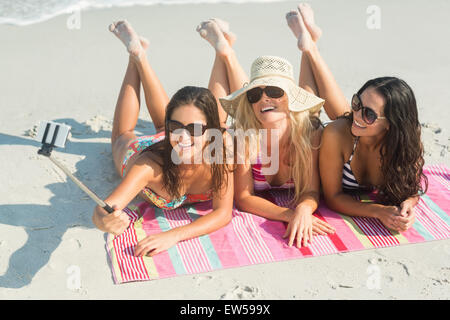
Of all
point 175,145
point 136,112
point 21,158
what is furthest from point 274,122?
point 21,158

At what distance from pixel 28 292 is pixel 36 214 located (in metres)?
0.81

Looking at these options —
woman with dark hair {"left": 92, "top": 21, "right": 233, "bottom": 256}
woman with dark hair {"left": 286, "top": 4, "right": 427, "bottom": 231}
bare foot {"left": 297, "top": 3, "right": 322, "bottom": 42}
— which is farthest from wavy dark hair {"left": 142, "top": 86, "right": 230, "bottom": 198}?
bare foot {"left": 297, "top": 3, "right": 322, "bottom": 42}

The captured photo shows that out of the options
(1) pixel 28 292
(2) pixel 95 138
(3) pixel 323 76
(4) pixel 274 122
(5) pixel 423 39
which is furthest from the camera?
(5) pixel 423 39

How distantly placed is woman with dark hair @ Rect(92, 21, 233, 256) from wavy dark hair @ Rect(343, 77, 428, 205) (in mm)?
964

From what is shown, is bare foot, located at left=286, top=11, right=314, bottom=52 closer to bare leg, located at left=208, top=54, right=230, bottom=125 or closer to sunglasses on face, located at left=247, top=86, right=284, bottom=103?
bare leg, located at left=208, top=54, right=230, bottom=125

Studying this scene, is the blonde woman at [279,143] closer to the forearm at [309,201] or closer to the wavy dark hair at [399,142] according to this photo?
the forearm at [309,201]

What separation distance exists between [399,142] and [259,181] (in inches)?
38.9

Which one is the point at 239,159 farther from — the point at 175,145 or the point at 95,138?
the point at 95,138

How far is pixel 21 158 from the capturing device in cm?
420

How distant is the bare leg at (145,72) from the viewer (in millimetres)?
3988

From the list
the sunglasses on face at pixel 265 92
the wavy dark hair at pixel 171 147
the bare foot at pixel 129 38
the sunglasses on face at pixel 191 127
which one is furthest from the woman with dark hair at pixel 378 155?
the bare foot at pixel 129 38

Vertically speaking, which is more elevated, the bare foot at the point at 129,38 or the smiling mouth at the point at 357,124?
the bare foot at the point at 129,38

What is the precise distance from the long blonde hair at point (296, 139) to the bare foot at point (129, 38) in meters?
1.05

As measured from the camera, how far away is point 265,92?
3.26m
